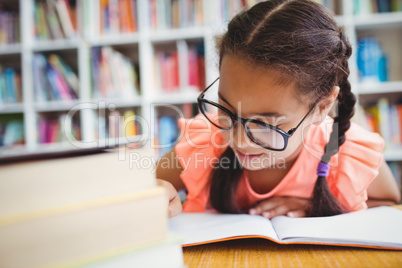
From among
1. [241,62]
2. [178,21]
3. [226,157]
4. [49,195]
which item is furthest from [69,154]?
[178,21]

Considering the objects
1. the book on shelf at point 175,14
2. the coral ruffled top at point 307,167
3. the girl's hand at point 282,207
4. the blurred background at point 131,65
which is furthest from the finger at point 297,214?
the book on shelf at point 175,14

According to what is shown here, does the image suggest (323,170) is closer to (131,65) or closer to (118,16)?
(131,65)

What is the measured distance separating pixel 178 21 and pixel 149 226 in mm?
1756

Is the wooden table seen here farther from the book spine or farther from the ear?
the book spine

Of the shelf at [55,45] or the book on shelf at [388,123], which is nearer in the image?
the book on shelf at [388,123]

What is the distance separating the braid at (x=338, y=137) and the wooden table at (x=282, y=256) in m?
0.26

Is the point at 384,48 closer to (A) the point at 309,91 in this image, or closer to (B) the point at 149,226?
(A) the point at 309,91

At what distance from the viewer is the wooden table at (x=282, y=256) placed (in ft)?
1.33

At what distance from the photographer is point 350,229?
19.7 inches

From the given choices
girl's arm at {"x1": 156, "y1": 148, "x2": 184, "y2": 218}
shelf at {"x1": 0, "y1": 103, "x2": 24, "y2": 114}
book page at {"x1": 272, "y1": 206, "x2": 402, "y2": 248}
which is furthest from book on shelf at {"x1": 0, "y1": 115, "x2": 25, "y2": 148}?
book page at {"x1": 272, "y1": 206, "x2": 402, "y2": 248}

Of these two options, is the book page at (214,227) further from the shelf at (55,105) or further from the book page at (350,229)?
the shelf at (55,105)

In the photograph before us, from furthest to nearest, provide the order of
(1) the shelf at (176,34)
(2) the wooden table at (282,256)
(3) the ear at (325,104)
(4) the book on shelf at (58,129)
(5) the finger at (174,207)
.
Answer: (4) the book on shelf at (58,129) < (1) the shelf at (176,34) < (3) the ear at (325,104) < (5) the finger at (174,207) < (2) the wooden table at (282,256)

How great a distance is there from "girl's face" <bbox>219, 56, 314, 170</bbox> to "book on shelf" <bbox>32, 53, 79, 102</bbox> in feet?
5.15

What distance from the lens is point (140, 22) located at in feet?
6.17
